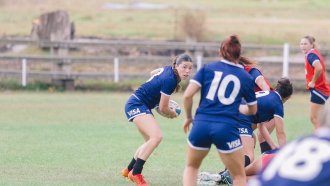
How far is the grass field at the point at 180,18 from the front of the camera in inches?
1374

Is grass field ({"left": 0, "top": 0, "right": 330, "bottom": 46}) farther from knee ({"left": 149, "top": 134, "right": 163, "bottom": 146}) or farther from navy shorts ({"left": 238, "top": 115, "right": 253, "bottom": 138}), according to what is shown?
navy shorts ({"left": 238, "top": 115, "right": 253, "bottom": 138})

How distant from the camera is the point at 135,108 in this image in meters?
11.0

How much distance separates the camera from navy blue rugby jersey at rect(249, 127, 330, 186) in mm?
4594

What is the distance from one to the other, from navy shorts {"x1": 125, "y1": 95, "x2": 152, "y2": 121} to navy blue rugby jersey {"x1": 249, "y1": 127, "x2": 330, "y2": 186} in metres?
6.25

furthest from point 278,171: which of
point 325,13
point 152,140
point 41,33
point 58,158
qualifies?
point 325,13

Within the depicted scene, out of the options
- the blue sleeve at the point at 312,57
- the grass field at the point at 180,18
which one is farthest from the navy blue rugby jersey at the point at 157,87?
the grass field at the point at 180,18

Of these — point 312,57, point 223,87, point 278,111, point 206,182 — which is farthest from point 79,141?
point 223,87

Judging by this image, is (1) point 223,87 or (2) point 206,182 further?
(2) point 206,182

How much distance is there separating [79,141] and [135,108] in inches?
177

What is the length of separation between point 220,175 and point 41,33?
17.7 m

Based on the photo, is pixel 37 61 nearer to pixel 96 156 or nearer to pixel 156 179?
pixel 96 156

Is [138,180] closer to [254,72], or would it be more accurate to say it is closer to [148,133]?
[148,133]

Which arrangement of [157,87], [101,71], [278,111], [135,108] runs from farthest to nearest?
[101,71], [135,108], [157,87], [278,111]

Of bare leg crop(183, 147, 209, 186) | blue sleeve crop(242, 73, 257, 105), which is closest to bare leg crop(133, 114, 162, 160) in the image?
bare leg crop(183, 147, 209, 186)
